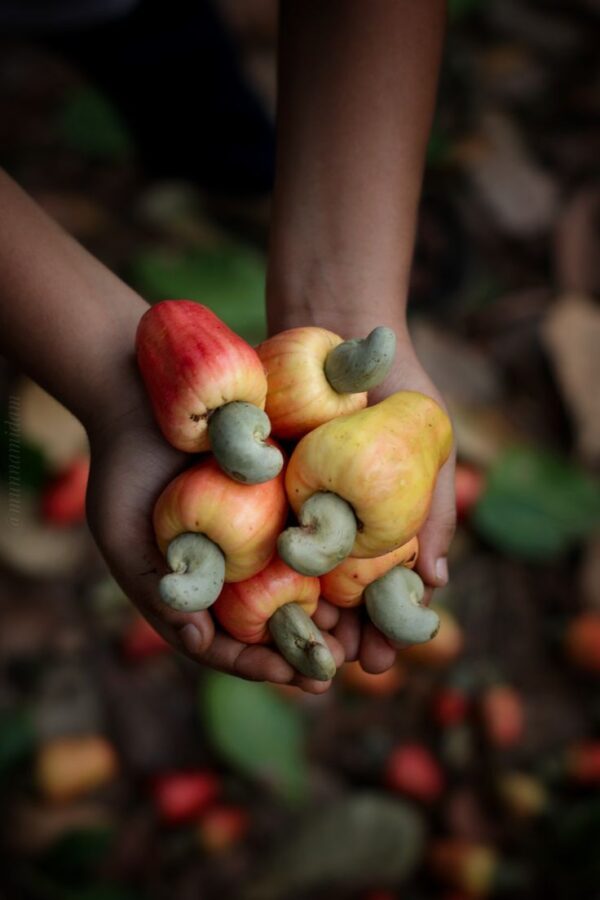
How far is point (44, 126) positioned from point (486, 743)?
2140mm

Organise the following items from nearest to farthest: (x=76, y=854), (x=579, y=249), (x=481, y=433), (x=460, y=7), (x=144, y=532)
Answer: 1. (x=144, y=532)
2. (x=76, y=854)
3. (x=481, y=433)
4. (x=579, y=249)
5. (x=460, y=7)

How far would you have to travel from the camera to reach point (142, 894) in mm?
1749

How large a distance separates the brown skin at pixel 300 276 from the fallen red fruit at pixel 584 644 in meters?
0.93

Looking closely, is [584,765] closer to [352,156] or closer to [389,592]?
[389,592]

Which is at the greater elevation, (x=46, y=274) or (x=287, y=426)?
(x=46, y=274)

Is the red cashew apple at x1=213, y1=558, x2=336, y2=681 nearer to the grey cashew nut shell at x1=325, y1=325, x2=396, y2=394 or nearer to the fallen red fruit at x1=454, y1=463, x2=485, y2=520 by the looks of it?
the grey cashew nut shell at x1=325, y1=325, x2=396, y2=394

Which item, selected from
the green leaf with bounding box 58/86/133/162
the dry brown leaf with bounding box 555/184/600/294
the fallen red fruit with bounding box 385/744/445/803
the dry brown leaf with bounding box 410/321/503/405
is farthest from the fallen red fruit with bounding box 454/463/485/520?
the green leaf with bounding box 58/86/133/162

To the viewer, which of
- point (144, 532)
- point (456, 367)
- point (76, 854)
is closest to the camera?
point (144, 532)

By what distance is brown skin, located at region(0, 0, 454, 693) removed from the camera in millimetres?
1197

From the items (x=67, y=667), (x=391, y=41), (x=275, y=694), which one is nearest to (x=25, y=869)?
(x=67, y=667)

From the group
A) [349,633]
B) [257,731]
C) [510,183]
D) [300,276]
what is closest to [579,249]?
[510,183]

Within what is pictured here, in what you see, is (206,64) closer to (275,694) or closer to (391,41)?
(391,41)

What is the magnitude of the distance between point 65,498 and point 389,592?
42.4 inches

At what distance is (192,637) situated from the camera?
112cm
